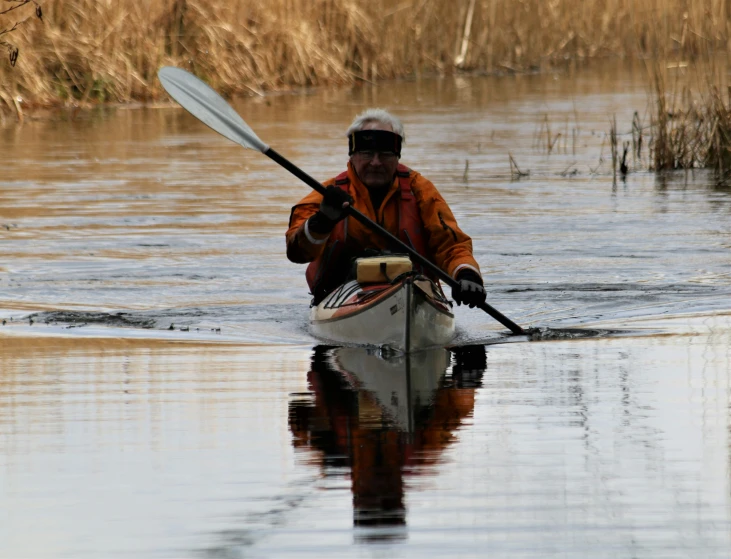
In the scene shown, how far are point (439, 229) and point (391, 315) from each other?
27.5 inches

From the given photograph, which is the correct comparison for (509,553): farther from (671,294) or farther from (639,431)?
(671,294)

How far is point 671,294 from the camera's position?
10.1 meters

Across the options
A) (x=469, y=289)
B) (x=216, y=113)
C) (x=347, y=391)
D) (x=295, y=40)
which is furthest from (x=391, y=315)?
(x=295, y=40)

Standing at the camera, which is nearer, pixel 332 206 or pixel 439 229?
pixel 332 206

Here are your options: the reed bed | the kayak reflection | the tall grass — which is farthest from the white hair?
the tall grass

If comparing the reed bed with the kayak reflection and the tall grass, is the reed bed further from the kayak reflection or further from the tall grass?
the kayak reflection

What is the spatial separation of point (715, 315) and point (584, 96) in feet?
57.1

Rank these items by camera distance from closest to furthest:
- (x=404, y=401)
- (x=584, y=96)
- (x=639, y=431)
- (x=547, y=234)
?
1. (x=639, y=431)
2. (x=404, y=401)
3. (x=547, y=234)
4. (x=584, y=96)

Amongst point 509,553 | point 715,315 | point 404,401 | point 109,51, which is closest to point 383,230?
point 404,401

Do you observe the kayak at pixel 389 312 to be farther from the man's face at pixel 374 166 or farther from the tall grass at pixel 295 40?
the tall grass at pixel 295 40

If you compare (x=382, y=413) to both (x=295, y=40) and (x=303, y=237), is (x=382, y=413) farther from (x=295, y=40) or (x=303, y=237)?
(x=295, y=40)

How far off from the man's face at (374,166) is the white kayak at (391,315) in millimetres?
530

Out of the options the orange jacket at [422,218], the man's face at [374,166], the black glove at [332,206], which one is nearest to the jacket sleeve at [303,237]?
the orange jacket at [422,218]

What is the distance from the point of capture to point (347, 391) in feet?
22.5
